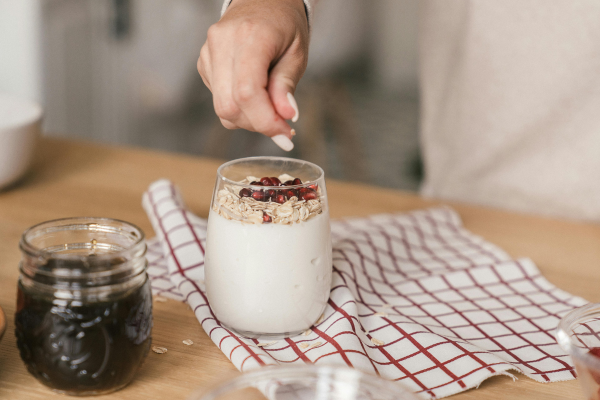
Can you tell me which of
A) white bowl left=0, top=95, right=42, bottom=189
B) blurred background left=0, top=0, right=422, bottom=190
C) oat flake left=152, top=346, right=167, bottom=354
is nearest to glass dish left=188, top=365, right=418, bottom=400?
oat flake left=152, top=346, right=167, bottom=354

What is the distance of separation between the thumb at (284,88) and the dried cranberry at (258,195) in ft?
0.27

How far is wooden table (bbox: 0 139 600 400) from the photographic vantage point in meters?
0.60

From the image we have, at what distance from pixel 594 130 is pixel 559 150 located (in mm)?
74

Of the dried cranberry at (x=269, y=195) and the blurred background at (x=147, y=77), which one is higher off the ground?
the dried cranberry at (x=269, y=195)

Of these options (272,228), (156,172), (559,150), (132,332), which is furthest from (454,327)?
(156,172)

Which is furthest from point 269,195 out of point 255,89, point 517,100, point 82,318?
point 517,100

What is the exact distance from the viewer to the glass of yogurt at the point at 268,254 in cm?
61

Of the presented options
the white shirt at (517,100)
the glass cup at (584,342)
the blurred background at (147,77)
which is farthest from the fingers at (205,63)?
the blurred background at (147,77)

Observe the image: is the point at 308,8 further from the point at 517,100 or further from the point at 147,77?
the point at 147,77

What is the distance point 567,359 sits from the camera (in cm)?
66

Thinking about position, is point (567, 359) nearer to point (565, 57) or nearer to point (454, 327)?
point (454, 327)

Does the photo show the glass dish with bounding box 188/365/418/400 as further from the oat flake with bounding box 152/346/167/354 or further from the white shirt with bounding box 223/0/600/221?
the white shirt with bounding box 223/0/600/221

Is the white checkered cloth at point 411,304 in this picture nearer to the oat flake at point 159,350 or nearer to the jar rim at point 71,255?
the oat flake at point 159,350

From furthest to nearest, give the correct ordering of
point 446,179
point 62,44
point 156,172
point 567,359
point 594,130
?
point 62,44
point 446,179
point 156,172
point 594,130
point 567,359
